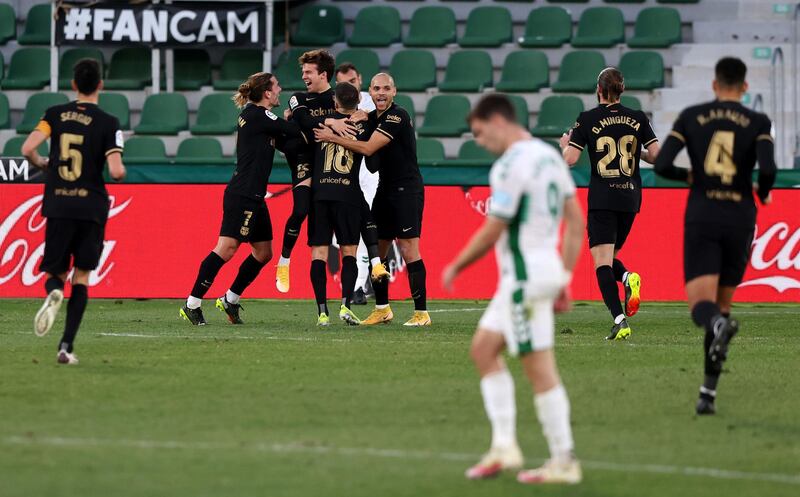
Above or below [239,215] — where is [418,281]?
below

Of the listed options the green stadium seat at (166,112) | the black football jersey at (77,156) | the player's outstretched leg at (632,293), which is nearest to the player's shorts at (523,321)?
the black football jersey at (77,156)

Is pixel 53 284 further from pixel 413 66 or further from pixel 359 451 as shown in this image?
pixel 413 66

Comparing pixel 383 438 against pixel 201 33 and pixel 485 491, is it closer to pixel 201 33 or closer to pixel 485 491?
pixel 485 491

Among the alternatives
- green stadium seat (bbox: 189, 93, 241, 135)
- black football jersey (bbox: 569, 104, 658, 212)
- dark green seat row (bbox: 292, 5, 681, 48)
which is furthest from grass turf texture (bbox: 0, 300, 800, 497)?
dark green seat row (bbox: 292, 5, 681, 48)

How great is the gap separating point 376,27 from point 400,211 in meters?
11.7

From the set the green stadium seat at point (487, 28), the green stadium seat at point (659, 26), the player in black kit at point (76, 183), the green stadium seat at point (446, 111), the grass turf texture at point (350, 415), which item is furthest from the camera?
the green stadium seat at point (487, 28)

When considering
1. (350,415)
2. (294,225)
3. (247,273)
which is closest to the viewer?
(350,415)

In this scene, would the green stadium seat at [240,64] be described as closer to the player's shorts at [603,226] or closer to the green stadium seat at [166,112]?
the green stadium seat at [166,112]

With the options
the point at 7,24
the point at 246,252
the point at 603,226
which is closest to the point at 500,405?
the point at 603,226

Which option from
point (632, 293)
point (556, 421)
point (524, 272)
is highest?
point (524, 272)

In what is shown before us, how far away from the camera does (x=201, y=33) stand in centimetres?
2375

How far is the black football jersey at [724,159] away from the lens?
862cm

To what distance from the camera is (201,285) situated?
547 inches

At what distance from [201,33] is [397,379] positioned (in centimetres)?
1494
